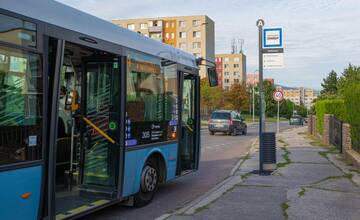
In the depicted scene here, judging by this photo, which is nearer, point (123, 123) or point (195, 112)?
point (123, 123)

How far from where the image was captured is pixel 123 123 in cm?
765

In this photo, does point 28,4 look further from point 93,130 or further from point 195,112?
point 195,112

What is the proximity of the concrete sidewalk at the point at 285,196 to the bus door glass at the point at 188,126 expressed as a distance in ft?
3.06

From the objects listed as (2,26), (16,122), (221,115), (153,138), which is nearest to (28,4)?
(2,26)

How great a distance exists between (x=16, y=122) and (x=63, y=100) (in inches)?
116

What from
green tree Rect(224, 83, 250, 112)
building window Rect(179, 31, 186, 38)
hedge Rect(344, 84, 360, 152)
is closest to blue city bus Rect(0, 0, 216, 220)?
hedge Rect(344, 84, 360, 152)

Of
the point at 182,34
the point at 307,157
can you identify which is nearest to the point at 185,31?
the point at 182,34

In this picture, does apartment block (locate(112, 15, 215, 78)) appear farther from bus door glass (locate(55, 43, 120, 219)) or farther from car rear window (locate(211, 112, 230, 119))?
bus door glass (locate(55, 43, 120, 219))

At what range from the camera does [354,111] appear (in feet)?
50.0

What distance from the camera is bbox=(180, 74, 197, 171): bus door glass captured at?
10742mm

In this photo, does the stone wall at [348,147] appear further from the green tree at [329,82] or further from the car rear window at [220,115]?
the green tree at [329,82]

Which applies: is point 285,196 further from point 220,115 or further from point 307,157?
point 220,115

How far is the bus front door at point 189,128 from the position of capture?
10766 mm

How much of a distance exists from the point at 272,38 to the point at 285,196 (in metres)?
5.21
